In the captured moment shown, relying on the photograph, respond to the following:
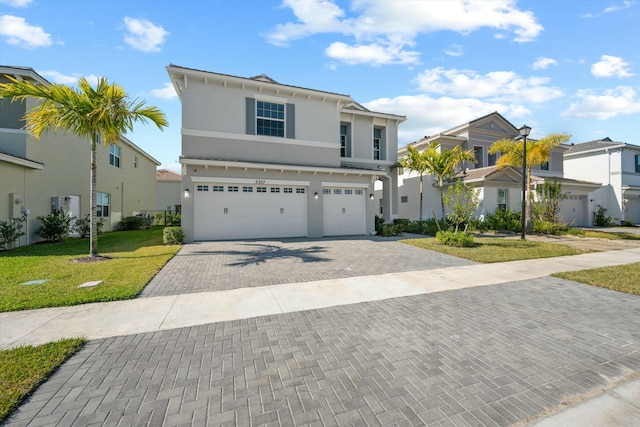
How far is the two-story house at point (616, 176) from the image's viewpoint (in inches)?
968

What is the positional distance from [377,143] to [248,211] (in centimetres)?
1100

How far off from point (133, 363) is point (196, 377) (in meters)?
0.90

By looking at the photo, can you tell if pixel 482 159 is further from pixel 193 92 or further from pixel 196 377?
pixel 196 377

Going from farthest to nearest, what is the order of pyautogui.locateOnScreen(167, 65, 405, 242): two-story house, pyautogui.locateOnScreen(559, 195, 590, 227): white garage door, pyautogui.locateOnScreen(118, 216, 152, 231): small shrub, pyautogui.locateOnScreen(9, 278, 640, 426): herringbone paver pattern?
1. pyautogui.locateOnScreen(559, 195, 590, 227): white garage door
2. pyautogui.locateOnScreen(118, 216, 152, 231): small shrub
3. pyautogui.locateOnScreen(167, 65, 405, 242): two-story house
4. pyautogui.locateOnScreen(9, 278, 640, 426): herringbone paver pattern

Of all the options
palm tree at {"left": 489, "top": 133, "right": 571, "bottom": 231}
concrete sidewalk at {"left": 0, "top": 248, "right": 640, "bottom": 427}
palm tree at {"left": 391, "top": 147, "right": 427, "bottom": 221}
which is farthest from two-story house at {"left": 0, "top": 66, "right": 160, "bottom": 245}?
palm tree at {"left": 489, "top": 133, "right": 571, "bottom": 231}

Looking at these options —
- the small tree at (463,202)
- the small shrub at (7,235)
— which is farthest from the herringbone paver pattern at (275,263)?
the small shrub at (7,235)

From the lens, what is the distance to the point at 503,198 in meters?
19.7

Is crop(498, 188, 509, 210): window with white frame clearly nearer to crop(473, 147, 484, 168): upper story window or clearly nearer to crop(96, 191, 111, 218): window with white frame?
crop(473, 147, 484, 168): upper story window

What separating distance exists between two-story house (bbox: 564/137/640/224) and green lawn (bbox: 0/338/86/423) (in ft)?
113

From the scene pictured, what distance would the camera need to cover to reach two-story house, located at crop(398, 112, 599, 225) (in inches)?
777

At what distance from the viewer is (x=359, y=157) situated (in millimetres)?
18500

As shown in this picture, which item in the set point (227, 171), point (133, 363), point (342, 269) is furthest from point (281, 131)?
point (133, 363)

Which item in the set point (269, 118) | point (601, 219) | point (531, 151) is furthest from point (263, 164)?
point (601, 219)

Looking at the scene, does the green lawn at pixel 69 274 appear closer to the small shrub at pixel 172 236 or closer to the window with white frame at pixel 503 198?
the small shrub at pixel 172 236
